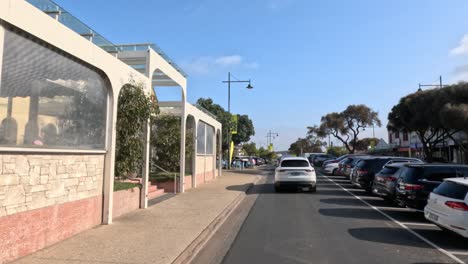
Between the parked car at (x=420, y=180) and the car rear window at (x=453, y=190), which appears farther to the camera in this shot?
the parked car at (x=420, y=180)

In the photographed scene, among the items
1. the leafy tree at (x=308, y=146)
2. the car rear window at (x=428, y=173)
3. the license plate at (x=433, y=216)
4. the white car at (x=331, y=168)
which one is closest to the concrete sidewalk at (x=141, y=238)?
the license plate at (x=433, y=216)

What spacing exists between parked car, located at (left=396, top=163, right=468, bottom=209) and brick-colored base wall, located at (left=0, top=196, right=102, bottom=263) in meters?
8.45

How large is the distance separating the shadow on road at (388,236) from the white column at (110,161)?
5.75 meters

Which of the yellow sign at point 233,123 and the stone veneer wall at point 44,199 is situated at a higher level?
the yellow sign at point 233,123

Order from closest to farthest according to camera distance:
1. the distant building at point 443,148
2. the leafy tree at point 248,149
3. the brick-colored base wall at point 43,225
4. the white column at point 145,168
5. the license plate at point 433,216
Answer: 1. the brick-colored base wall at point 43,225
2. the license plate at point 433,216
3. the white column at point 145,168
4. the distant building at point 443,148
5. the leafy tree at point 248,149

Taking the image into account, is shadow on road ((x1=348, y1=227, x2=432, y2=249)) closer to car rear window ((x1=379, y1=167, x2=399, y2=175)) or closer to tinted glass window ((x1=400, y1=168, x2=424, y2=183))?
tinted glass window ((x1=400, y1=168, x2=424, y2=183))

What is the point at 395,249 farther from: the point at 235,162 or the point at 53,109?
the point at 235,162

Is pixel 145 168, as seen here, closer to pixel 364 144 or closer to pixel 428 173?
pixel 428 173

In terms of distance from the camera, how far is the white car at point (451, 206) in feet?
26.7

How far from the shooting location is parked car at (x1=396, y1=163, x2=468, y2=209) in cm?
1148

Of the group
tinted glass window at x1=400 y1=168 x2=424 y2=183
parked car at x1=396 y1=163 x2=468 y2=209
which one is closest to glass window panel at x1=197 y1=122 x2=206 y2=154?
parked car at x1=396 y1=163 x2=468 y2=209

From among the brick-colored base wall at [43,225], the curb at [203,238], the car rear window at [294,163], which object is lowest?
the curb at [203,238]

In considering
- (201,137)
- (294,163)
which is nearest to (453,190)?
(294,163)

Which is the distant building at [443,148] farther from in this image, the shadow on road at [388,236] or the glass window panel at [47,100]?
the glass window panel at [47,100]
